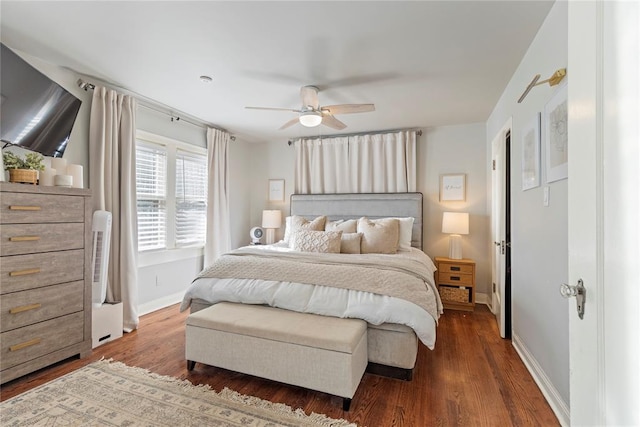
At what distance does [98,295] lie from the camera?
2680 mm

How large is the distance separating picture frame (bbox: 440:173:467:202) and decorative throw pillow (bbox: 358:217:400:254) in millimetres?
1138

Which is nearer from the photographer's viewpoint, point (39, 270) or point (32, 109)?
point (39, 270)

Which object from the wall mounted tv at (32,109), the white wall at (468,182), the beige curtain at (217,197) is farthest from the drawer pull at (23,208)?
the white wall at (468,182)

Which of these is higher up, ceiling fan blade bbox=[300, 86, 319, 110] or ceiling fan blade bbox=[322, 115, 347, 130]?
ceiling fan blade bbox=[300, 86, 319, 110]

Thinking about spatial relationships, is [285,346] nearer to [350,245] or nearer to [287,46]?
[350,245]

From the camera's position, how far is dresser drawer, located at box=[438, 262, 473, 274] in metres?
3.71

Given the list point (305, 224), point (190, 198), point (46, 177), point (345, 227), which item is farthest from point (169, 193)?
point (345, 227)

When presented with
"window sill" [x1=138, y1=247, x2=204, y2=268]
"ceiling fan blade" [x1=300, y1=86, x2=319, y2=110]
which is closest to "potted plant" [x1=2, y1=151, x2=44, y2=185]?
"window sill" [x1=138, y1=247, x2=204, y2=268]

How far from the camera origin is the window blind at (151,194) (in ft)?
11.5

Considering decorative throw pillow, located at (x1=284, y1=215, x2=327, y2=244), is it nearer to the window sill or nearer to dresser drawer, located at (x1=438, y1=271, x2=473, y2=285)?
the window sill

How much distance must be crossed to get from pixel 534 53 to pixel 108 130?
388 centimetres

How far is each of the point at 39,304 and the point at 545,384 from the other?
3634 mm

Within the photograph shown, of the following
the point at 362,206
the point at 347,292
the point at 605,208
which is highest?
the point at 362,206

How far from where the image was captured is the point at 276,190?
529 centimetres
